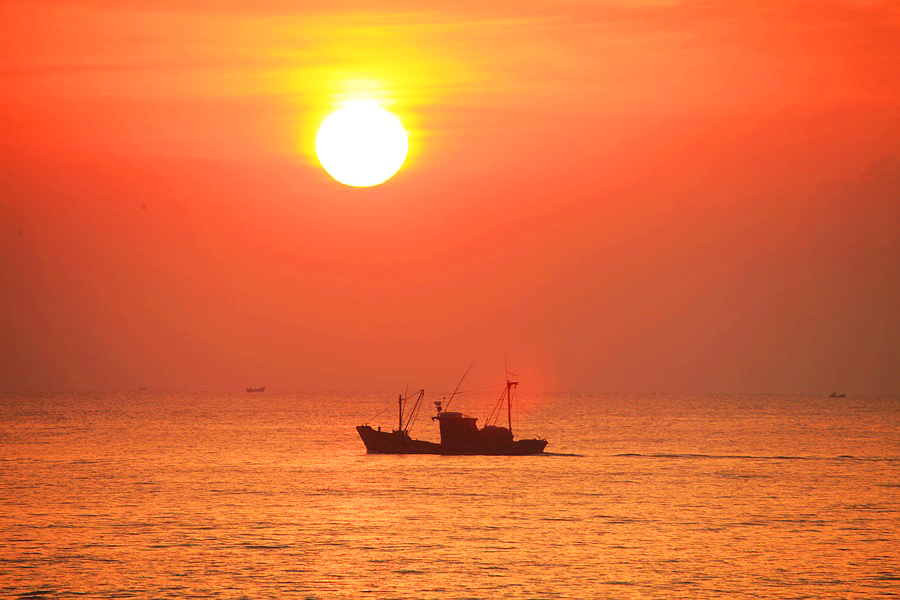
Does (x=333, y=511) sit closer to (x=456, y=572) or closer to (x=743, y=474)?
(x=456, y=572)

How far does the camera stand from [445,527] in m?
77.1

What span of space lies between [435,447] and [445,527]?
68.0 metres

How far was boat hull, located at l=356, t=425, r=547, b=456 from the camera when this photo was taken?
142 meters

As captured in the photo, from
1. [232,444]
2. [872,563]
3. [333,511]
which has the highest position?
[232,444]

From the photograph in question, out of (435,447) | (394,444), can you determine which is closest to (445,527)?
(435,447)

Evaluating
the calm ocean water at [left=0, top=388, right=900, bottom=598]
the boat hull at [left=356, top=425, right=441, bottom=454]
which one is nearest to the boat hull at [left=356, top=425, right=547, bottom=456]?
the boat hull at [left=356, top=425, right=441, bottom=454]

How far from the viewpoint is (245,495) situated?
9738 centimetres

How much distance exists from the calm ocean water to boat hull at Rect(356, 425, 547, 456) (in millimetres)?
3544

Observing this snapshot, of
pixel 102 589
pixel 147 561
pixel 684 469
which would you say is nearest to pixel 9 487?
pixel 147 561

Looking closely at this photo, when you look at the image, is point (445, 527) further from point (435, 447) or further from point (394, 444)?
point (394, 444)

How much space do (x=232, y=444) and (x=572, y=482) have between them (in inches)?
3030

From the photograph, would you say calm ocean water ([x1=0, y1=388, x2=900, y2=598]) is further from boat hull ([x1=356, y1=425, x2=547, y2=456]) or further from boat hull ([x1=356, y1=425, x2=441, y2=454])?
boat hull ([x1=356, y1=425, x2=441, y2=454])

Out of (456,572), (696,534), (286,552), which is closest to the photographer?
(456,572)

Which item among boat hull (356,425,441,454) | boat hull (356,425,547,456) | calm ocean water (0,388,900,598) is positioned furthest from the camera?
boat hull (356,425,441,454)
